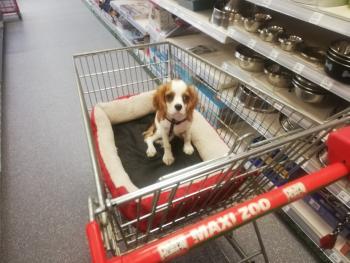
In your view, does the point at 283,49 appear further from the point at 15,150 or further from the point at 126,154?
the point at 15,150

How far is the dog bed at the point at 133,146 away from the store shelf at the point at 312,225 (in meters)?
0.55

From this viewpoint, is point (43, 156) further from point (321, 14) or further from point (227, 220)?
point (321, 14)

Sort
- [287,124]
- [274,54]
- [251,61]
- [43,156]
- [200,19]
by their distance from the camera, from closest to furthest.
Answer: [274,54]
[287,124]
[251,61]
[200,19]
[43,156]

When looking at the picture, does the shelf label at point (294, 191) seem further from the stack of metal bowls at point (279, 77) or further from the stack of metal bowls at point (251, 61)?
the stack of metal bowls at point (251, 61)

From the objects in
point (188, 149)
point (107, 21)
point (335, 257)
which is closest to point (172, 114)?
point (188, 149)

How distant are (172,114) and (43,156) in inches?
44.3

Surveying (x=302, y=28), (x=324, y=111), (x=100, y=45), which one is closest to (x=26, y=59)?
(x=100, y=45)

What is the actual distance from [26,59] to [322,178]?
3.33 meters

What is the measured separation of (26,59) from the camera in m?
2.99

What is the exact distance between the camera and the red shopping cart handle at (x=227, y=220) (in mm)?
386

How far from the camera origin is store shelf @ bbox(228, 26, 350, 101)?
3.01 ft

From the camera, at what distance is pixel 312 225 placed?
1.23 meters

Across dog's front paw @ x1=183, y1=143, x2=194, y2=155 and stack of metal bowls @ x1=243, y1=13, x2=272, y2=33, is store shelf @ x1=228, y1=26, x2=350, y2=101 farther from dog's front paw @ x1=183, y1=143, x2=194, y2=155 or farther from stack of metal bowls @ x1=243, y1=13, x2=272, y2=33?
dog's front paw @ x1=183, y1=143, x2=194, y2=155

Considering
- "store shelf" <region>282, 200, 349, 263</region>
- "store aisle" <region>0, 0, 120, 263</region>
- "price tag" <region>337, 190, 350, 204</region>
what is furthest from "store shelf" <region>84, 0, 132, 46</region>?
"price tag" <region>337, 190, 350, 204</region>
